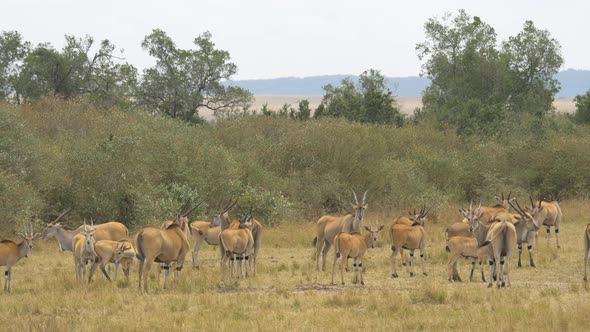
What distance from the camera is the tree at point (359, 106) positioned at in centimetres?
6712

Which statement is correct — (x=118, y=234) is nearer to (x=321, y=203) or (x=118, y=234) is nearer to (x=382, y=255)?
(x=382, y=255)

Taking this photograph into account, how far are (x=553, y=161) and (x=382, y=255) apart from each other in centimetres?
2421

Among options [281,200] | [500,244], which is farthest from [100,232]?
[281,200]

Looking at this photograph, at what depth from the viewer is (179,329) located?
16.0 meters

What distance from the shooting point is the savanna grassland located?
17156 mm

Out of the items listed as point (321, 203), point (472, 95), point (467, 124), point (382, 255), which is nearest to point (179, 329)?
point (382, 255)

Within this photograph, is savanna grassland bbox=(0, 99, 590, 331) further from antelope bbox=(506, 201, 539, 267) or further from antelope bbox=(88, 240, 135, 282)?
antelope bbox=(88, 240, 135, 282)

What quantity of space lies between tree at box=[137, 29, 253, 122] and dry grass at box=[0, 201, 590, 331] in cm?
4268

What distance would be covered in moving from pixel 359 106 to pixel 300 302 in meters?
52.3

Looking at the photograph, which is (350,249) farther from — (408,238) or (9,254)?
(9,254)

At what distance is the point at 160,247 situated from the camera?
67.1 ft

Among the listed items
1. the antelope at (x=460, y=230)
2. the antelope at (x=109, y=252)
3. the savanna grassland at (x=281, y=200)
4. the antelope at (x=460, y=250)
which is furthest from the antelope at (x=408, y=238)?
the antelope at (x=109, y=252)

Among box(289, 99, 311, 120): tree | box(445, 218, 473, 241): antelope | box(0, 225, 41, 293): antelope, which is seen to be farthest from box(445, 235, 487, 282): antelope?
box(289, 99, 311, 120): tree

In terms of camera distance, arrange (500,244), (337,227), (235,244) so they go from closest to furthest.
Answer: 1. (500,244)
2. (235,244)
3. (337,227)
